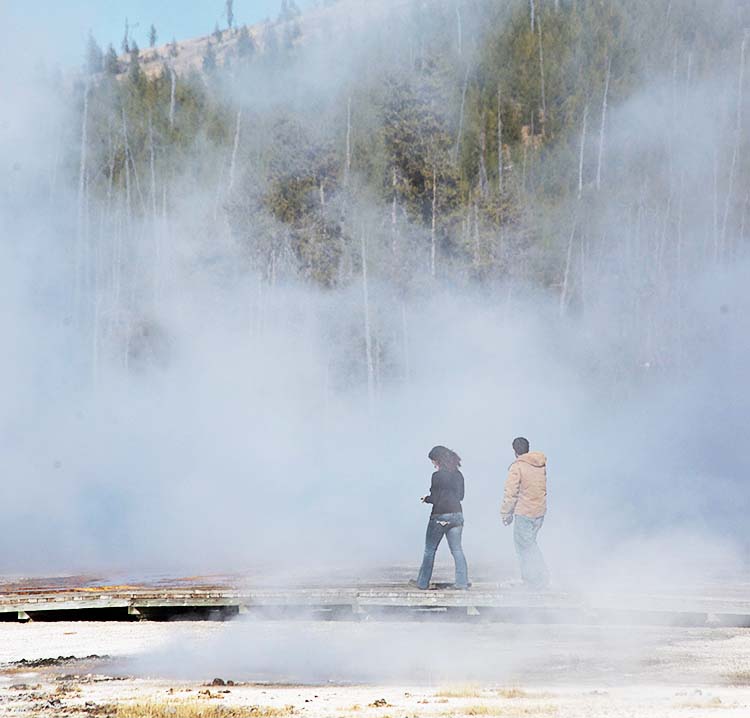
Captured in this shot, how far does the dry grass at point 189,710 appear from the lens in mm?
8008

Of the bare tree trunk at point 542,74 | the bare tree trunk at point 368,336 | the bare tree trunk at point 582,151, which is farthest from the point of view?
the bare tree trunk at point 542,74

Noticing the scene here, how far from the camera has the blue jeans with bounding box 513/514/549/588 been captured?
43.7ft

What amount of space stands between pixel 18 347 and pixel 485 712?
119ft

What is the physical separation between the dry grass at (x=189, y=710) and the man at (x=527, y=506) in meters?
5.35

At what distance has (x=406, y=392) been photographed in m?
41.0

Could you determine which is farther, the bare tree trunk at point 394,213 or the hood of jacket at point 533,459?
the bare tree trunk at point 394,213

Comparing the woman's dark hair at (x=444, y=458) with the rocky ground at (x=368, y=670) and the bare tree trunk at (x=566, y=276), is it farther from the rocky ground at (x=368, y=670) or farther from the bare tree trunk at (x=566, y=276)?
the bare tree trunk at (x=566, y=276)

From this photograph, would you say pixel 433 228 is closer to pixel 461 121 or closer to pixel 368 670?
pixel 461 121

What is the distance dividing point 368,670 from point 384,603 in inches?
126

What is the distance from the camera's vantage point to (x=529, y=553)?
13.4 m

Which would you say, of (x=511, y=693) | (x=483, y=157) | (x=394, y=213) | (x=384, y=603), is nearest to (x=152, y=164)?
(x=483, y=157)

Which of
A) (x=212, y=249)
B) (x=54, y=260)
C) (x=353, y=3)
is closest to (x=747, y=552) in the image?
(x=212, y=249)

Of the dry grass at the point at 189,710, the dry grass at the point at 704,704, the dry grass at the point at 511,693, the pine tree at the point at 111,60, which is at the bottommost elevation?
the dry grass at the point at 704,704

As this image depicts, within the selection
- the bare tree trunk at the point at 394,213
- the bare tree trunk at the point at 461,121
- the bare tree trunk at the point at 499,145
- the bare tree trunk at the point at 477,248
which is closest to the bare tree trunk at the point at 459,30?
the bare tree trunk at the point at 461,121
